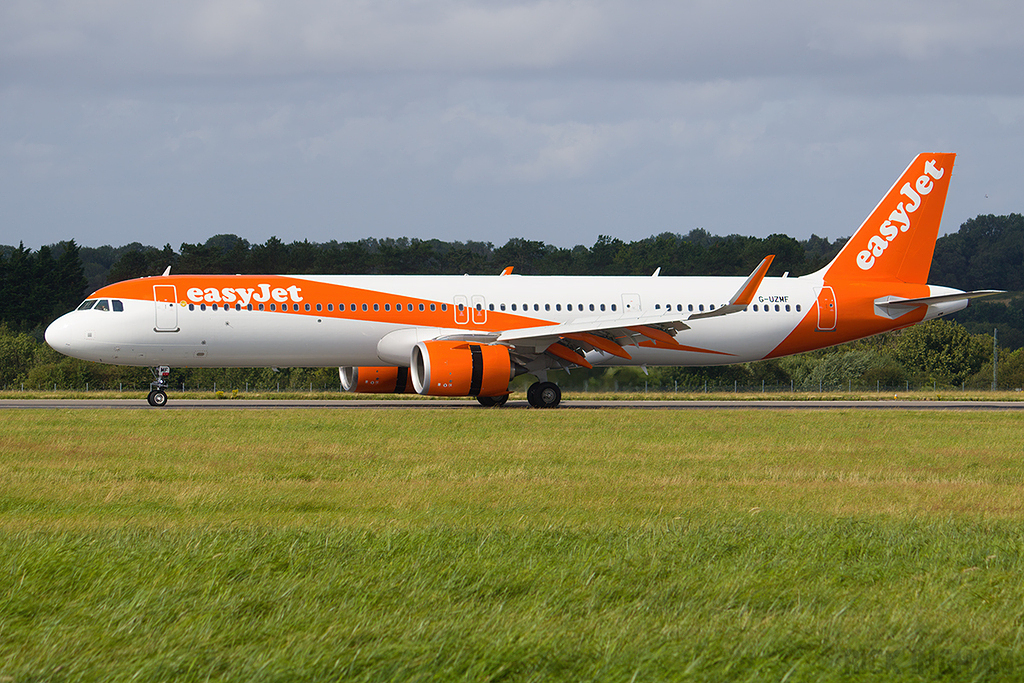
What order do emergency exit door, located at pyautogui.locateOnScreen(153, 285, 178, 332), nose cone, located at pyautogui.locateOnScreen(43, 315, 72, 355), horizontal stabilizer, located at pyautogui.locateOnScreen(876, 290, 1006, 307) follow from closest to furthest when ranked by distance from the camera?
emergency exit door, located at pyautogui.locateOnScreen(153, 285, 178, 332) → nose cone, located at pyautogui.locateOnScreen(43, 315, 72, 355) → horizontal stabilizer, located at pyautogui.locateOnScreen(876, 290, 1006, 307)

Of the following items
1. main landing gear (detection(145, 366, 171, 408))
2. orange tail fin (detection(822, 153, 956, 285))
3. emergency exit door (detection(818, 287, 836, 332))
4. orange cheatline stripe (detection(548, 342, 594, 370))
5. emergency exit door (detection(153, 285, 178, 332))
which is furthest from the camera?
orange tail fin (detection(822, 153, 956, 285))

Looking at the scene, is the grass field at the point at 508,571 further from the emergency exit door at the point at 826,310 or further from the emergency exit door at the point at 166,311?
the emergency exit door at the point at 826,310

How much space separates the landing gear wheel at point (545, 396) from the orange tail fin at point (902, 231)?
1016cm

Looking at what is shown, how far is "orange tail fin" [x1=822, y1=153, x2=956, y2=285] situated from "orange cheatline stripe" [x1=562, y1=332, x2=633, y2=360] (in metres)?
8.10

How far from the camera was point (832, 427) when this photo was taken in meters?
22.8

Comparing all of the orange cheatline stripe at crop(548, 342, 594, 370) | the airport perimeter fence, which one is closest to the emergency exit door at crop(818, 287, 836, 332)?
the orange cheatline stripe at crop(548, 342, 594, 370)

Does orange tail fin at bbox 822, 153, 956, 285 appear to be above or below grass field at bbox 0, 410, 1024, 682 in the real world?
above

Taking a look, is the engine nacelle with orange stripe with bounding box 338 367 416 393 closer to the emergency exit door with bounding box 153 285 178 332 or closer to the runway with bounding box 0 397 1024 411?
the runway with bounding box 0 397 1024 411

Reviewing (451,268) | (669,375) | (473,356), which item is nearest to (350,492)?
(473,356)

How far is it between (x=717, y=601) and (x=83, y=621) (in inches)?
149

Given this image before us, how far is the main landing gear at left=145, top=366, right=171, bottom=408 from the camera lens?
30438 millimetres

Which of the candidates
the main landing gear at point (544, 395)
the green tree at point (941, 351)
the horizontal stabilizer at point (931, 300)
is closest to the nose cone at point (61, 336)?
the main landing gear at point (544, 395)

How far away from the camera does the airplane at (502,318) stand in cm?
2947

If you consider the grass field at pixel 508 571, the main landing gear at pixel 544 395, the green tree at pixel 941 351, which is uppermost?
the grass field at pixel 508 571
